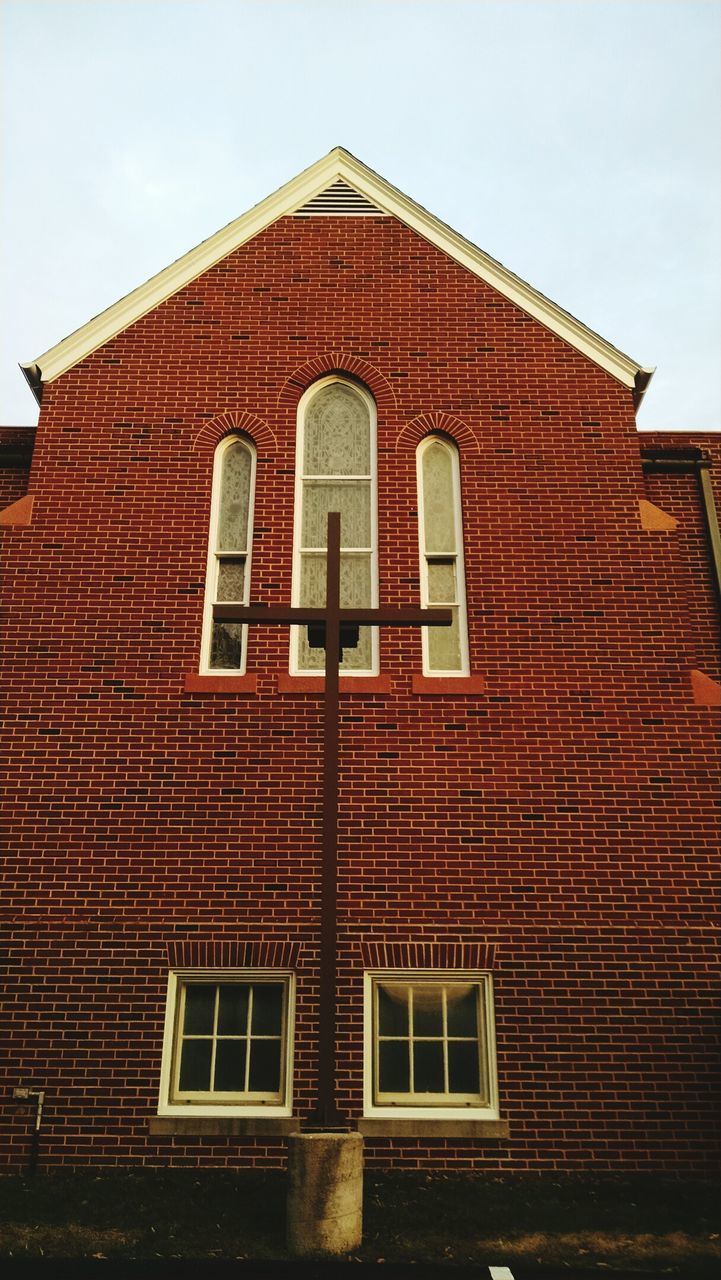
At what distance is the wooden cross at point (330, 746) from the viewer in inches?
252

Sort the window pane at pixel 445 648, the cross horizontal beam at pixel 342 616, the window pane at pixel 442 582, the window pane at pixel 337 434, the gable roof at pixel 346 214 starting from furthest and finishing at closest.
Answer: the gable roof at pixel 346 214 < the window pane at pixel 337 434 < the window pane at pixel 442 582 < the window pane at pixel 445 648 < the cross horizontal beam at pixel 342 616

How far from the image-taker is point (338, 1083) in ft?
26.1

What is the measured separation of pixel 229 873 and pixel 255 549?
304 cm

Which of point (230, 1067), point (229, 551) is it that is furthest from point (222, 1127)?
point (229, 551)

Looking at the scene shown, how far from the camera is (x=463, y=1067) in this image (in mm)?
8180

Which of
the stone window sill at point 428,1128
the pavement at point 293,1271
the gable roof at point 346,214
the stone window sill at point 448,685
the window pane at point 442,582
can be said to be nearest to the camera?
the pavement at point 293,1271

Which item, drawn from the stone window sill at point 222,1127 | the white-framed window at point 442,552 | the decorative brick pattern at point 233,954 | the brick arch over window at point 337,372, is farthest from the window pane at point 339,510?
the stone window sill at point 222,1127

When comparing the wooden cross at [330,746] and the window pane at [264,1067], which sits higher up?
the wooden cross at [330,746]

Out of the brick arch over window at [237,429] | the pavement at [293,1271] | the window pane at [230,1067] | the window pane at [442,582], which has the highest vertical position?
the brick arch over window at [237,429]

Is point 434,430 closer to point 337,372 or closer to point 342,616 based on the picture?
point 337,372

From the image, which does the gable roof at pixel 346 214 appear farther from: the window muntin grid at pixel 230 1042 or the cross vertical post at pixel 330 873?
the window muntin grid at pixel 230 1042

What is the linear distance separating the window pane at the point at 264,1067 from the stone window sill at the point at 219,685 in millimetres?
2952

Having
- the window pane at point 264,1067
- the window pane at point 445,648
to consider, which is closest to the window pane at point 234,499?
the window pane at point 445,648

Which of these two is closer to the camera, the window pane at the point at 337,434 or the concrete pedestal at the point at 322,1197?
the concrete pedestal at the point at 322,1197
